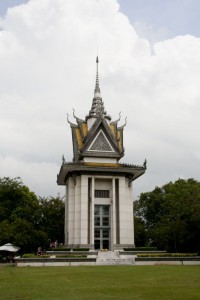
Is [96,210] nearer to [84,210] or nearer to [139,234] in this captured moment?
[84,210]

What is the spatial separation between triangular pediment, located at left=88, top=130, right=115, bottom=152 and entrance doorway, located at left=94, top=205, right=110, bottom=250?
21.0 ft

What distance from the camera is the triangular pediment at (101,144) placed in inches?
1735

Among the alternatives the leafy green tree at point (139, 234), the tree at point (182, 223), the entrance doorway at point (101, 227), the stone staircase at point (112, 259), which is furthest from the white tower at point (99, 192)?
the leafy green tree at point (139, 234)

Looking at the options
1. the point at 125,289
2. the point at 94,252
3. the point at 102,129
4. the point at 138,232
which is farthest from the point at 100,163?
the point at 125,289

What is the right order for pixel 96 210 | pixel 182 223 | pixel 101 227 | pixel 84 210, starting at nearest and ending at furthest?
pixel 182 223, pixel 84 210, pixel 101 227, pixel 96 210

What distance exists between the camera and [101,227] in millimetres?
42000

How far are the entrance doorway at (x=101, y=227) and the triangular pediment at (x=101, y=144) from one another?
642 cm

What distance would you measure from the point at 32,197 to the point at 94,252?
77.3 ft

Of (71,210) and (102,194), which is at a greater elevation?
(102,194)

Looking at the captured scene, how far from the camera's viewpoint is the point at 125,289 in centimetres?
1375

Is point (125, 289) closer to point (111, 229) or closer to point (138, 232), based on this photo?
point (111, 229)

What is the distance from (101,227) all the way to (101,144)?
9.28m

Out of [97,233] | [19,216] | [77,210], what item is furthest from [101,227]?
[19,216]

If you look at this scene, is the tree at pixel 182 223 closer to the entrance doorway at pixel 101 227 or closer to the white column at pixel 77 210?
the entrance doorway at pixel 101 227
